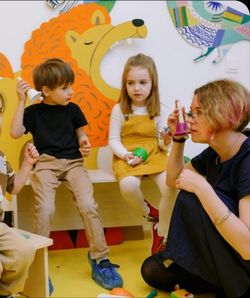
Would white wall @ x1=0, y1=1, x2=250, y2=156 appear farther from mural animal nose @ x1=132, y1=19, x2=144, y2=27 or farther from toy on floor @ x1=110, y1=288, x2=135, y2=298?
toy on floor @ x1=110, y1=288, x2=135, y2=298

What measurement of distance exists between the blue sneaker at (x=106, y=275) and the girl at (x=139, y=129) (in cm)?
27

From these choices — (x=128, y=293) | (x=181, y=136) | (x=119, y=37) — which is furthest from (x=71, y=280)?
(x=119, y=37)

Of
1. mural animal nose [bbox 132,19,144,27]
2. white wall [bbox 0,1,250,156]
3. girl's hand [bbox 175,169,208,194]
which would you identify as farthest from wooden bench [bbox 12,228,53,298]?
mural animal nose [bbox 132,19,144,27]

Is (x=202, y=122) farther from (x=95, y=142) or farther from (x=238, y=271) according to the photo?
(x=95, y=142)

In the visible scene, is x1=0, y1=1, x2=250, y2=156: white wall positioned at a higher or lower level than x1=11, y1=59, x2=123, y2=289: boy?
higher

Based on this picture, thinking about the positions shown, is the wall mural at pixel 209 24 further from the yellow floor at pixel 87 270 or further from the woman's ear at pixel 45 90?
the yellow floor at pixel 87 270

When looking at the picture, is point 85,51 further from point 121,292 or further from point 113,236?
point 121,292

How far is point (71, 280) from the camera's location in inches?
62.7

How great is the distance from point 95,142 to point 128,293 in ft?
2.36

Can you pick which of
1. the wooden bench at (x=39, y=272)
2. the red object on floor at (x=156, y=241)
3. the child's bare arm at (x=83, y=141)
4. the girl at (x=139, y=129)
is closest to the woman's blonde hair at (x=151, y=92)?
the girl at (x=139, y=129)

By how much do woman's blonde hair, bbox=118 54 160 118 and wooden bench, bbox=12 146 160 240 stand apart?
0.72 feet

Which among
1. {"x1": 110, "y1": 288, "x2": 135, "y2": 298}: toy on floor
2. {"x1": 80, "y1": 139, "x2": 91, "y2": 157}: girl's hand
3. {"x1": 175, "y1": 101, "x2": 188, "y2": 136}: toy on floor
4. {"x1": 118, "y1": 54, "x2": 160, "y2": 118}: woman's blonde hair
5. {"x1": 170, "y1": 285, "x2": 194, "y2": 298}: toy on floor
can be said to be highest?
{"x1": 118, "y1": 54, "x2": 160, "y2": 118}: woman's blonde hair

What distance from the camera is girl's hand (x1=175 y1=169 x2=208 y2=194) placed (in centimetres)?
123

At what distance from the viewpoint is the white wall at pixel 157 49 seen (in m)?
1.84
